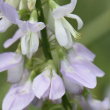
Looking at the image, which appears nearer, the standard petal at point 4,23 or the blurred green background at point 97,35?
the standard petal at point 4,23

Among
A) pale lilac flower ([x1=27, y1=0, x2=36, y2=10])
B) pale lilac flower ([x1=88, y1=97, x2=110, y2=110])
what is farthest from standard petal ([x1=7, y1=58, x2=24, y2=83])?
pale lilac flower ([x1=88, y1=97, x2=110, y2=110])

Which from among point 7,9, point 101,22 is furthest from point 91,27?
point 7,9

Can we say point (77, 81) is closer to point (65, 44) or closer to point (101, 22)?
point (65, 44)

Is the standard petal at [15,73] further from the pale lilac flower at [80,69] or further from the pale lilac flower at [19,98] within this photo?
the pale lilac flower at [80,69]

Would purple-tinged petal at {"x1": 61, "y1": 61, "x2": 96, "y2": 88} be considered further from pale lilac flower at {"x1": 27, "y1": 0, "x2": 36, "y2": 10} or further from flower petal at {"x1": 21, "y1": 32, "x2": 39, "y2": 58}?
pale lilac flower at {"x1": 27, "y1": 0, "x2": 36, "y2": 10}

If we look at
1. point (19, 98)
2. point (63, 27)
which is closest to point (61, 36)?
point (63, 27)

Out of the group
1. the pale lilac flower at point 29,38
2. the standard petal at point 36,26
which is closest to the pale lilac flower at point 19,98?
the pale lilac flower at point 29,38

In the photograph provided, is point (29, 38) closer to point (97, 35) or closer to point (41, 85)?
point (41, 85)
